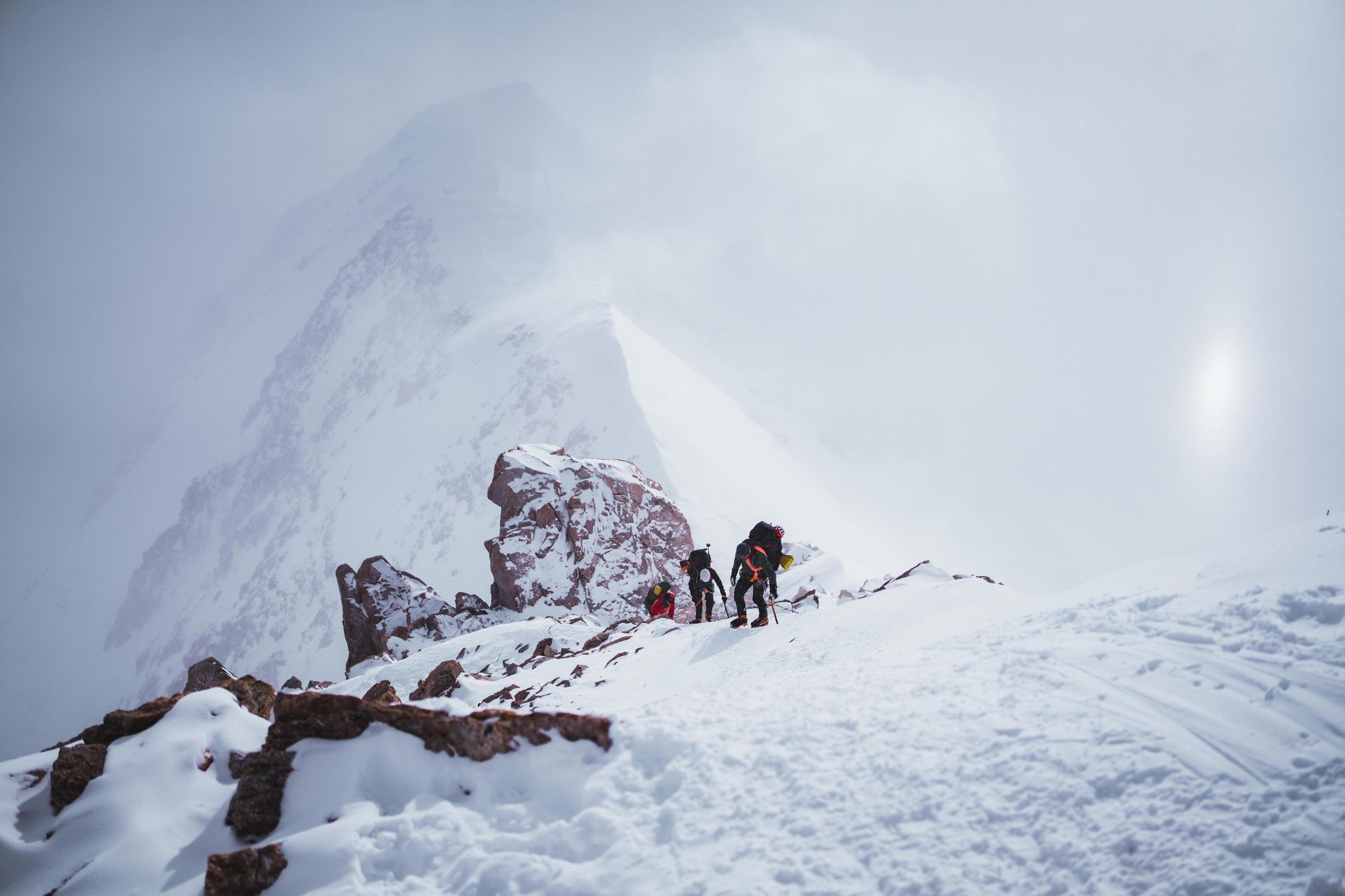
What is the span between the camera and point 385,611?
18.8m

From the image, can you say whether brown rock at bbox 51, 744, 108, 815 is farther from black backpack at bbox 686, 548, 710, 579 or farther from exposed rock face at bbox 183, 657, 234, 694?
exposed rock face at bbox 183, 657, 234, 694

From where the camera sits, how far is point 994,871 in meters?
3.18

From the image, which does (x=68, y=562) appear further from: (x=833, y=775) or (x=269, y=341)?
(x=833, y=775)

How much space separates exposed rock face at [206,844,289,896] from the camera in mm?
3867

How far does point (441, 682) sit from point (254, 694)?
3.68 m

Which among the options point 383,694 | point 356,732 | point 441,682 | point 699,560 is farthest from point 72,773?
point 699,560

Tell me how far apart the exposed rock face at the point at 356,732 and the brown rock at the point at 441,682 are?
557 centimetres

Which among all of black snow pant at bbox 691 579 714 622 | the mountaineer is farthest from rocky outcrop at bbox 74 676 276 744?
the mountaineer

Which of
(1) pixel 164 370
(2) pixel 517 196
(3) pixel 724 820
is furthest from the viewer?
(1) pixel 164 370

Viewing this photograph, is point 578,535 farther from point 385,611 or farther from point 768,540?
point 768,540

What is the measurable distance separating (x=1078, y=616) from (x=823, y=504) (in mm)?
34000

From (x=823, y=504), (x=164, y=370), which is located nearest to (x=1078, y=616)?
(x=823, y=504)

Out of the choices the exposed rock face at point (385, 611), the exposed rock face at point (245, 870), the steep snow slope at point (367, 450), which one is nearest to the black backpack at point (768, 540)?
the exposed rock face at point (245, 870)

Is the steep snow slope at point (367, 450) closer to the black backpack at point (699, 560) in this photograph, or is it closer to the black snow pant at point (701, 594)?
the black snow pant at point (701, 594)
